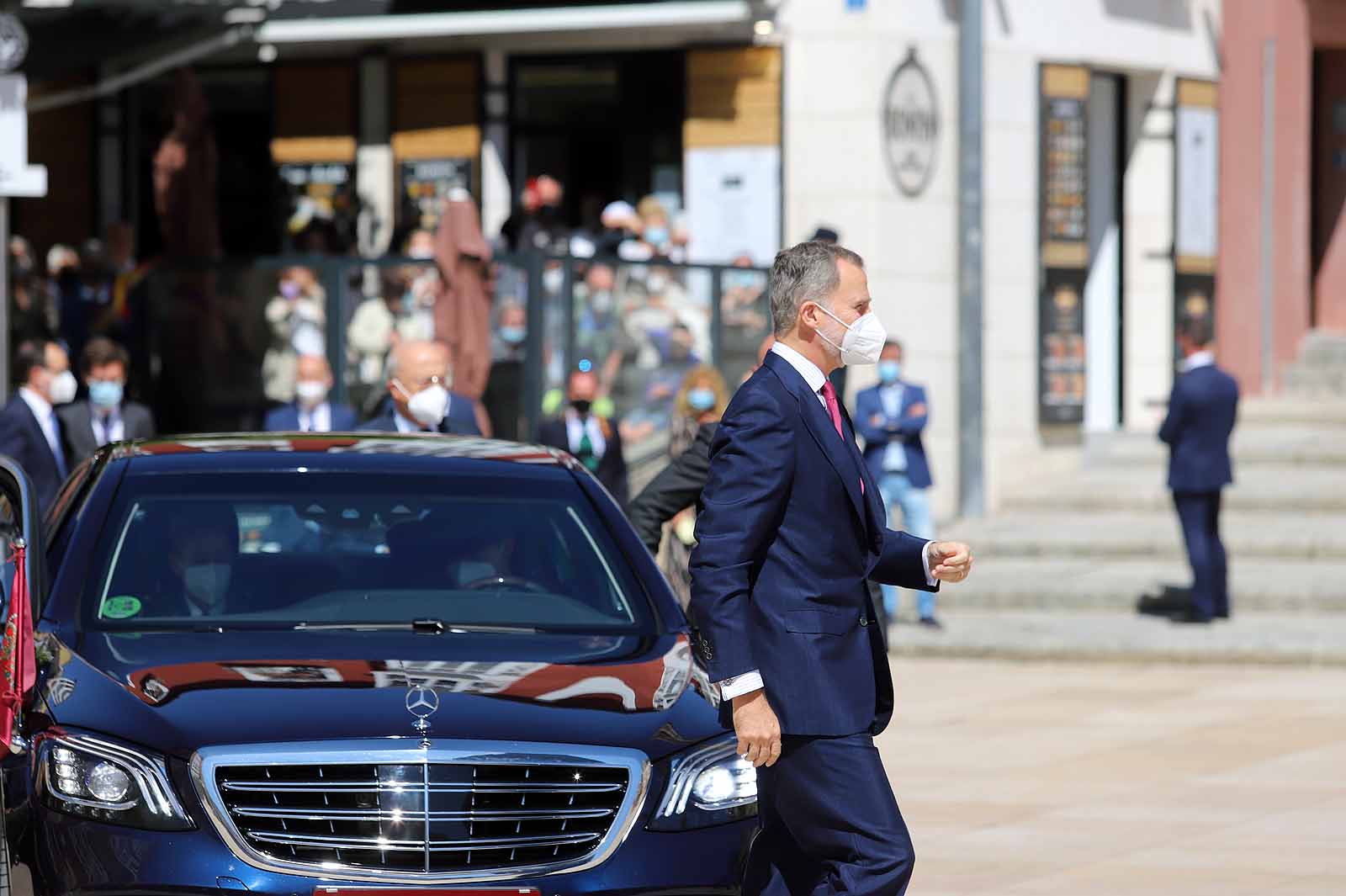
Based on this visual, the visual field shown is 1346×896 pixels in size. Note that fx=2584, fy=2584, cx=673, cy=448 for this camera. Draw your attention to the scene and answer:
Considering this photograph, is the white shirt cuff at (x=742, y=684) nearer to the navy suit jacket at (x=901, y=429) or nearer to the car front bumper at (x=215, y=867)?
the car front bumper at (x=215, y=867)

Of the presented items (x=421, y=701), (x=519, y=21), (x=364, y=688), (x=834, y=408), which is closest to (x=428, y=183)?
(x=519, y=21)

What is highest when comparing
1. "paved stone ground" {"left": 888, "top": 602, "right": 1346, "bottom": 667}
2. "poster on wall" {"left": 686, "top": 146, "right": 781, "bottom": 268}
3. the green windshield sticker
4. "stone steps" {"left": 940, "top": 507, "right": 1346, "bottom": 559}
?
"poster on wall" {"left": 686, "top": 146, "right": 781, "bottom": 268}

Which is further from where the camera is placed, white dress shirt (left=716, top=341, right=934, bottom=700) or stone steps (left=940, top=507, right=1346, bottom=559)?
stone steps (left=940, top=507, right=1346, bottom=559)

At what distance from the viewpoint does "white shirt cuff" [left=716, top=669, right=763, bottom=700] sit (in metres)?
5.45

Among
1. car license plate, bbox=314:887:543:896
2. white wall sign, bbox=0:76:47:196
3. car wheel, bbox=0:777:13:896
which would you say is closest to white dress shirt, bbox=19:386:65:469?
white wall sign, bbox=0:76:47:196

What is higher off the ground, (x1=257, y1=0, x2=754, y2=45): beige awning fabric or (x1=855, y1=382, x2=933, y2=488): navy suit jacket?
(x1=257, y1=0, x2=754, y2=45): beige awning fabric

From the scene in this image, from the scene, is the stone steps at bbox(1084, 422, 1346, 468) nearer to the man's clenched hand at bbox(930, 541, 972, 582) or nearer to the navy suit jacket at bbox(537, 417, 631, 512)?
the navy suit jacket at bbox(537, 417, 631, 512)

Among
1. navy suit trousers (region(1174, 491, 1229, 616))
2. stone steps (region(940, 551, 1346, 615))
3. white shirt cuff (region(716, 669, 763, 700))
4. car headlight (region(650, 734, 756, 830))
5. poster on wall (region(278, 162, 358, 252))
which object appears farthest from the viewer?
poster on wall (region(278, 162, 358, 252))

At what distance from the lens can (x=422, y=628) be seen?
22.8 feet

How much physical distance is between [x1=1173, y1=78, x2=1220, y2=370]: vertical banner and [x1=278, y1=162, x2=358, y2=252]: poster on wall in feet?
23.6

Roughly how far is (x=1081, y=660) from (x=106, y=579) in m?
9.70

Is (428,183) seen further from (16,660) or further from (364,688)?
(364,688)

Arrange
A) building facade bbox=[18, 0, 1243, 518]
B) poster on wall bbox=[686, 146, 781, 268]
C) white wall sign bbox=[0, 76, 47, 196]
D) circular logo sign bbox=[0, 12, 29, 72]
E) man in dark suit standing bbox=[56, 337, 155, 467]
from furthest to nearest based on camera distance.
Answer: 1. poster on wall bbox=[686, 146, 781, 268]
2. building facade bbox=[18, 0, 1243, 518]
3. man in dark suit standing bbox=[56, 337, 155, 467]
4. circular logo sign bbox=[0, 12, 29, 72]
5. white wall sign bbox=[0, 76, 47, 196]

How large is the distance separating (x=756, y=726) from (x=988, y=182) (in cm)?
1589
